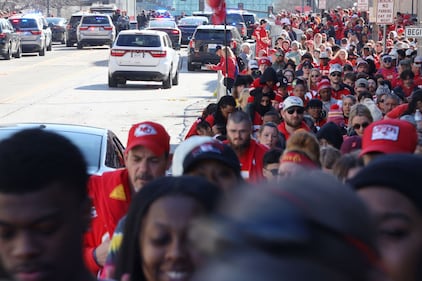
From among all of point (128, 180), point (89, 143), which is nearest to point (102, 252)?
point (128, 180)

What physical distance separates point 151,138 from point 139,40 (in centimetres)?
2382

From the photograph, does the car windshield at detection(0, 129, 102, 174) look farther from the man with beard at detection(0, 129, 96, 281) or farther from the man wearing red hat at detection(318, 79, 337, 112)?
the man with beard at detection(0, 129, 96, 281)

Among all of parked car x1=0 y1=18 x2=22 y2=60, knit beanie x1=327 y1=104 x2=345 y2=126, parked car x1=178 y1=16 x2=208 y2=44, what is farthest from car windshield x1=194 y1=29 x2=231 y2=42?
knit beanie x1=327 y1=104 x2=345 y2=126

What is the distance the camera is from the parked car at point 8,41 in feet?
130

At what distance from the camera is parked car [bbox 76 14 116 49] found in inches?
1887

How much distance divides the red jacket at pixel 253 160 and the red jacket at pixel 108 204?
216 cm

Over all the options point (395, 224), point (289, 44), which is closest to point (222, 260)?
point (395, 224)

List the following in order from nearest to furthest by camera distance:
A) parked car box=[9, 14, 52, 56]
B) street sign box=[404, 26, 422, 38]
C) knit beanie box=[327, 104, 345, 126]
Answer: knit beanie box=[327, 104, 345, 126]
street sign box=[404, 26, 422, 38]
parked car box=[9, 14, 52, 56]

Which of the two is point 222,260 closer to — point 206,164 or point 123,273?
point 123,273

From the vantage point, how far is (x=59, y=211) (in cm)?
259

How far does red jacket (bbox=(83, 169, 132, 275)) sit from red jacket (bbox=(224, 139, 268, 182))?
2161 millimetres

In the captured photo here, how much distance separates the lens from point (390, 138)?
4.67m

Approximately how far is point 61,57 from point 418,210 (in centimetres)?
4315

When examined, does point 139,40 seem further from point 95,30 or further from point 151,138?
point 151,138
